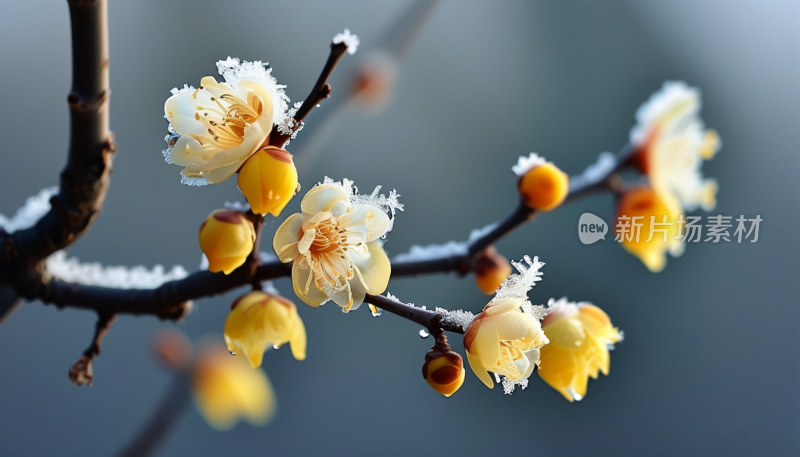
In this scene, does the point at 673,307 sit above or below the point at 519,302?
above

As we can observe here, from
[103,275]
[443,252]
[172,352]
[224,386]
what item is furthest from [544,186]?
[224,386]

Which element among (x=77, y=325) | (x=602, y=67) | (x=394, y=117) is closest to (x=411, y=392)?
(x=394, y=117)

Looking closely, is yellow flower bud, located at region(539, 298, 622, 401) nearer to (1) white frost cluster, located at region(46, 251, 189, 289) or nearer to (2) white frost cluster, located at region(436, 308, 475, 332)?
(2) white frost cluster, located at region(436, 308, 475, 332)

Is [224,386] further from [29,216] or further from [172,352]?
[29,216]

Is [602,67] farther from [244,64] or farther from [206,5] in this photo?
[244,64]

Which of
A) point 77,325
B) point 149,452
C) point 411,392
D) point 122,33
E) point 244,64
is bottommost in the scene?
point 149,452

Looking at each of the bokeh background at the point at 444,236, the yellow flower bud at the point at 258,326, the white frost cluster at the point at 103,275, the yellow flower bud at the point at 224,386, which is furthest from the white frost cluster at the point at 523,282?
the bokeh background at the point at 444,236

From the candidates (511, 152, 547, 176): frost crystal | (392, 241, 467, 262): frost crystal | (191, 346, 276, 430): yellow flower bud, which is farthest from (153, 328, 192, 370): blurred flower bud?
(511, 152, 547, 176): frost crystal

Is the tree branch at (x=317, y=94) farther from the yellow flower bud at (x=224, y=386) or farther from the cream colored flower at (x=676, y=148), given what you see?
the yellow flower bud at (x=224, y=386)

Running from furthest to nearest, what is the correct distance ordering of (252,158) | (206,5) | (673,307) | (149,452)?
(673,307) → (206,5) → (149,452) → (252,158)
